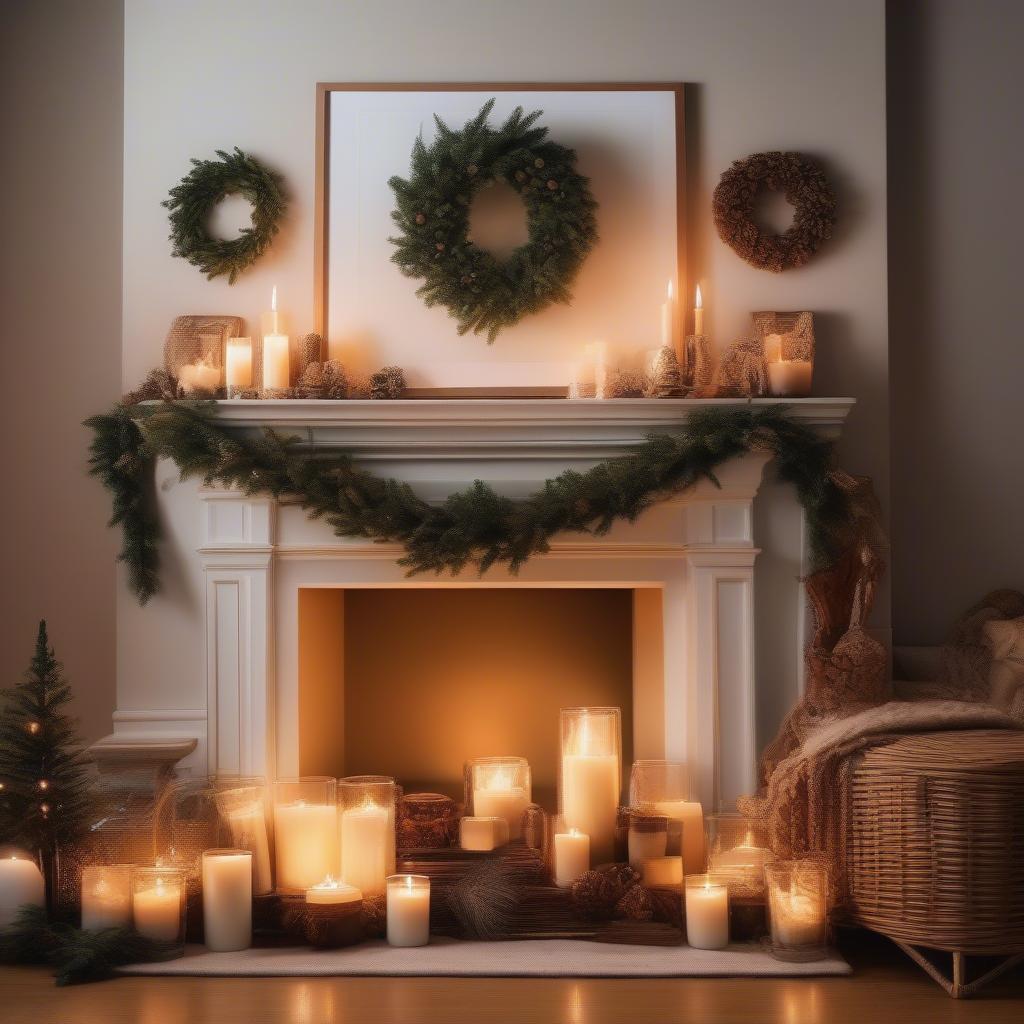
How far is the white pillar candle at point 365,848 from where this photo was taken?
2.51 m

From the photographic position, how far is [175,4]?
2957 millimetres

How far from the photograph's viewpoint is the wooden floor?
6.66 feet

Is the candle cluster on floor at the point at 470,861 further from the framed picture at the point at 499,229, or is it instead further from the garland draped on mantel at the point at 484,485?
the framed picture at the point at 499,229

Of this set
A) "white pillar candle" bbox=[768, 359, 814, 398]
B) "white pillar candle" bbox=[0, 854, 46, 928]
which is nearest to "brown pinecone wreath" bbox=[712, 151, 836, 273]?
"white pillar candle" bbox=[768, 359, 814, 398]

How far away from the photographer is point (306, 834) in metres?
2.56

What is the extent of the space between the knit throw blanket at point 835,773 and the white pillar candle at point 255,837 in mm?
1076

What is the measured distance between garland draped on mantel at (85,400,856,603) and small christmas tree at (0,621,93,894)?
53 centimetres

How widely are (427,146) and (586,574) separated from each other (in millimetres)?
1121

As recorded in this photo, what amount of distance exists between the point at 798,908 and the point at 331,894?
3.01 ft

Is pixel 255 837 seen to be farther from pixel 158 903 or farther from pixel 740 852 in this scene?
pixel 740 852

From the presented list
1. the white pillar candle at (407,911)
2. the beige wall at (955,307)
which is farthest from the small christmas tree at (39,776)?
the beige wall at (955,307)

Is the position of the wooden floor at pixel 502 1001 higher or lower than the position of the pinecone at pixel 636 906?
lower

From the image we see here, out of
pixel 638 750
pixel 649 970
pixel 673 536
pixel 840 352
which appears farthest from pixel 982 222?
pixel 649 970

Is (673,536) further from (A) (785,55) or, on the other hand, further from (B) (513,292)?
(A) (785,55)
